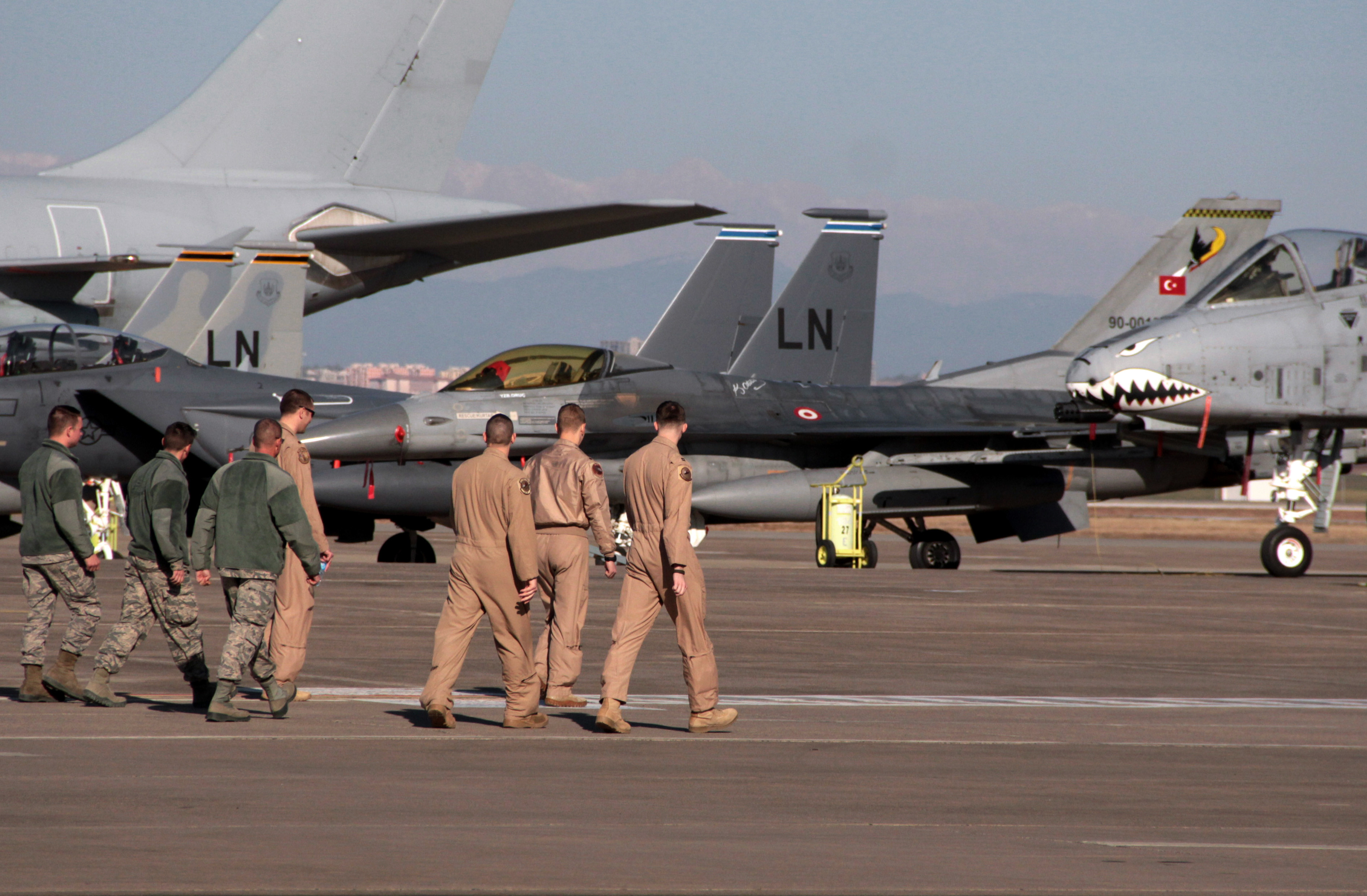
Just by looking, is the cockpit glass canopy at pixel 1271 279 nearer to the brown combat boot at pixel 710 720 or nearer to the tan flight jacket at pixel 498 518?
the brown combat boot at pixel 710 720

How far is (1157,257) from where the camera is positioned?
26484mm

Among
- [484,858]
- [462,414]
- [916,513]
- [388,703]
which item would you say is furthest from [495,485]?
[916,513]

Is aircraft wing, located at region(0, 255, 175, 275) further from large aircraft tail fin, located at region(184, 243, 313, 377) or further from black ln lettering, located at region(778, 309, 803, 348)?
black ln lettering, located at region(778, 309, 803, 348)

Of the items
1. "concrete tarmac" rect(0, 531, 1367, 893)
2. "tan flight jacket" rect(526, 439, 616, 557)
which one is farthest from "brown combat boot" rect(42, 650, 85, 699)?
"tan flight jacket" rect(526, 439, 616, 557)

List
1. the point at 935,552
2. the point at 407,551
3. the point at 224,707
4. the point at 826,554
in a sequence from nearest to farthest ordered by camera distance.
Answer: the point at 224,707 < the point at 826,554 < the point at 407,551 < the point at 935,552

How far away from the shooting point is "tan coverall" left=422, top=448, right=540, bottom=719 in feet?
27.9

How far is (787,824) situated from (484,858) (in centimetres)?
133

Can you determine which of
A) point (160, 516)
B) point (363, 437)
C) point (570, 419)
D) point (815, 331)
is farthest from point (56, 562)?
point (815, 331)

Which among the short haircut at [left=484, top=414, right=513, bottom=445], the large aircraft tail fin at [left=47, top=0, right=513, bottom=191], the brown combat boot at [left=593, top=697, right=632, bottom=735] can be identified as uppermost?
the large aircraft tail fin at [left=47, top=0, right=513, bottom=191]

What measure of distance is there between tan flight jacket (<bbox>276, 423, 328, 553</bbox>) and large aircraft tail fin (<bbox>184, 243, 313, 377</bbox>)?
1608 cm

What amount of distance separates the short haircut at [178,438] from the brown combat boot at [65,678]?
53.9 inches

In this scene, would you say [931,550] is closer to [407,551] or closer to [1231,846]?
[407,551]

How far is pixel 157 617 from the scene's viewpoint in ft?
29.6

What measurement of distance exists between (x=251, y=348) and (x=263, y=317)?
538mm
